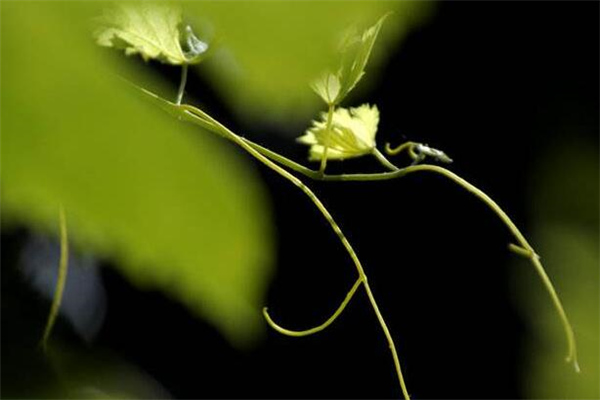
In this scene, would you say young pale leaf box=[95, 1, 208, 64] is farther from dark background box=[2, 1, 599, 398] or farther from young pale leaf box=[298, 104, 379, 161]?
dark background box=[2, 1, 599, 398]

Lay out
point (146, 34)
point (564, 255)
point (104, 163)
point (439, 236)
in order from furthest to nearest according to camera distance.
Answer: point (439, 236) → point (564, 255) → point (146, 34) → point (104, 163)

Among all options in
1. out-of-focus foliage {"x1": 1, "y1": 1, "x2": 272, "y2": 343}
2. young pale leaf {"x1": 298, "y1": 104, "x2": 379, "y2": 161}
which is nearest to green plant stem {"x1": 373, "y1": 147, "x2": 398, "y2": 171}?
young pale leaf {"x1": 298, "y1": 104, "x2": 379, "y2": 161}

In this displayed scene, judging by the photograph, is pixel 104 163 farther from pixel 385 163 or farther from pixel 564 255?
Result: pixel 564 255

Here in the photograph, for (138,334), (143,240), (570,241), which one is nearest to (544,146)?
(570,241)

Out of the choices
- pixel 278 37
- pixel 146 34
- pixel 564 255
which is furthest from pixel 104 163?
pixel 564 255

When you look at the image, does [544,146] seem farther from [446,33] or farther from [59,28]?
[59,28]

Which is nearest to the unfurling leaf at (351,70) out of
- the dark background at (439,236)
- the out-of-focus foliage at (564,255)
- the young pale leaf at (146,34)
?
the young pale leaf at (146,34)

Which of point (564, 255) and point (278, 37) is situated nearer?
point (278, 37)

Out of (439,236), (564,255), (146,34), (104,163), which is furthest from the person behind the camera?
(439,236)
